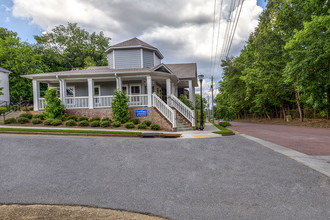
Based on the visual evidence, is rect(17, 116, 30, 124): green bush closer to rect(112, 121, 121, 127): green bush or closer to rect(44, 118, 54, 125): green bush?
rect(44, 118, 54, 125): green bush

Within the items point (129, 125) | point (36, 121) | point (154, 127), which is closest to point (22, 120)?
point (36, 121)

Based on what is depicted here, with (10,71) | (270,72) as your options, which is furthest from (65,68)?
(270,72)

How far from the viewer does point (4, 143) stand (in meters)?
7.57

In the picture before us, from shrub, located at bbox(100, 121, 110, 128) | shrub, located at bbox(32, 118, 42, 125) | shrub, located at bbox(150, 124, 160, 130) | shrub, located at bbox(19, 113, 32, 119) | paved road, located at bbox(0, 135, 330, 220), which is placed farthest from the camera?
shrub, located at bbox(19, 113, 32, 119)

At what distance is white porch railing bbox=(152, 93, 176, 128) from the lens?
507 inches

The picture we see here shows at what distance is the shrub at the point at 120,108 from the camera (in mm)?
13656

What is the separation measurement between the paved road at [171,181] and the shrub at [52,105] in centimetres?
752

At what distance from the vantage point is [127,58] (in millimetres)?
17953

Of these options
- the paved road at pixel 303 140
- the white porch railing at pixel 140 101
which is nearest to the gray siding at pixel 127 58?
the white porch railing at pixel 140 101

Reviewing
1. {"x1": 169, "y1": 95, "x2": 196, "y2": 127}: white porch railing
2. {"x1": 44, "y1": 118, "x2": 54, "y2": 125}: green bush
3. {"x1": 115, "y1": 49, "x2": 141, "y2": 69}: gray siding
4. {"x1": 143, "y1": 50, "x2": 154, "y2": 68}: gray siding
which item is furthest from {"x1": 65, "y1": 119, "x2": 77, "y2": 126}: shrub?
{"x1": 143, "y1": 50, "x2": 154, "y2": 68}: gray siding

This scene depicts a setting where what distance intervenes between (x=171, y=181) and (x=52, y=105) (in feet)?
42.2

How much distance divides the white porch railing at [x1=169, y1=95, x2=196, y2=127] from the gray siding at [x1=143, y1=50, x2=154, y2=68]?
484cm

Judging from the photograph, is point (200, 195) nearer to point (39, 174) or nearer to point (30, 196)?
point (30, 196)

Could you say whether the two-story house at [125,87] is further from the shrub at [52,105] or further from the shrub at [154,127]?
the shrub at [52,105]
